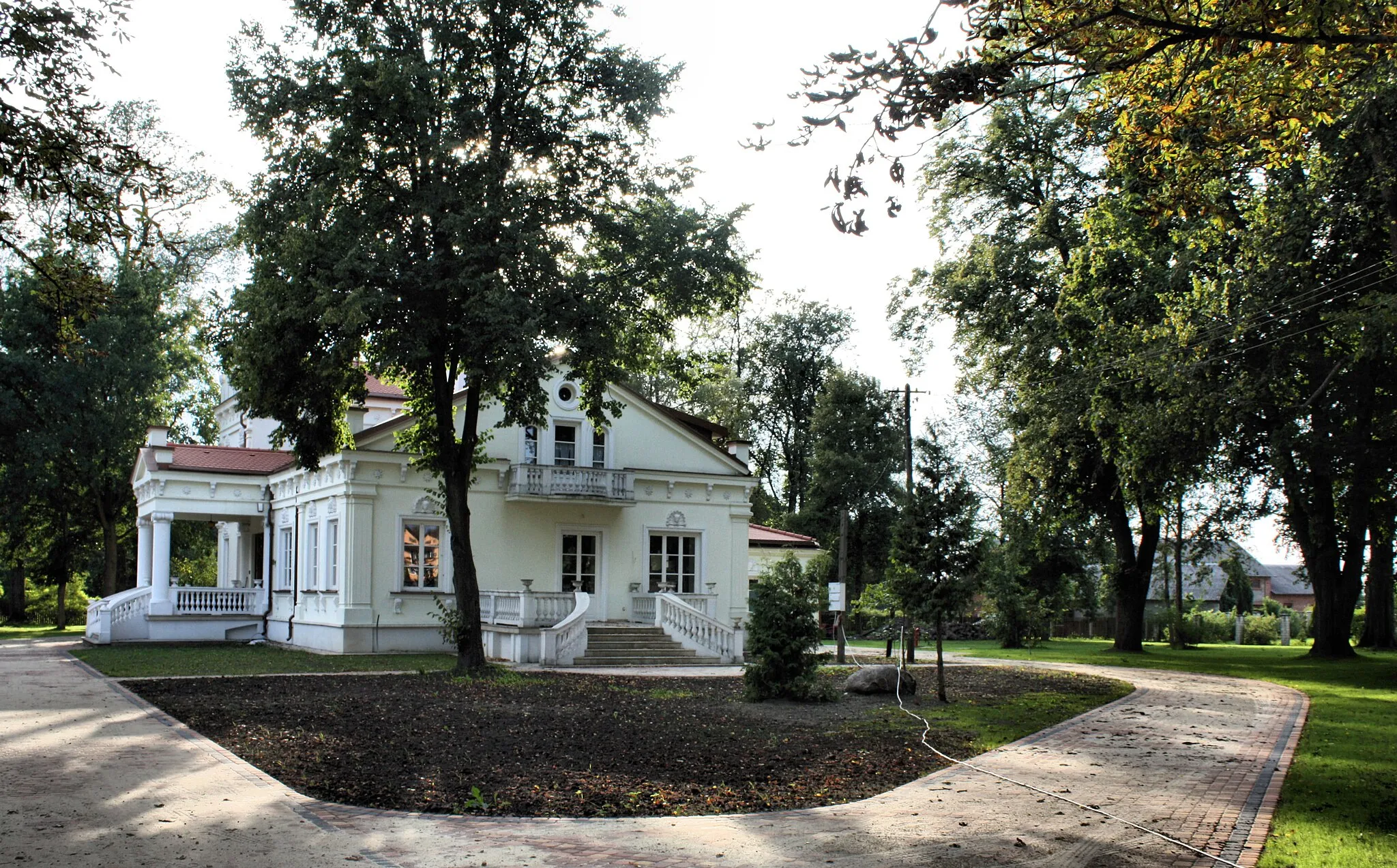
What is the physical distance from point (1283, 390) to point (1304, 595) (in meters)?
80.1

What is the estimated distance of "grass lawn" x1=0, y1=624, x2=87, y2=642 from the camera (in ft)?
121

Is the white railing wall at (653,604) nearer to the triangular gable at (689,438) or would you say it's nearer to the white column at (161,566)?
the triangular gable at (689,438)

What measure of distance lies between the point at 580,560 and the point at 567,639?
4803 millimetres

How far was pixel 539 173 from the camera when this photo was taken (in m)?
21.1

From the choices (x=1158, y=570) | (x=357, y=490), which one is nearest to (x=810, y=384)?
(x=1158, y=570)

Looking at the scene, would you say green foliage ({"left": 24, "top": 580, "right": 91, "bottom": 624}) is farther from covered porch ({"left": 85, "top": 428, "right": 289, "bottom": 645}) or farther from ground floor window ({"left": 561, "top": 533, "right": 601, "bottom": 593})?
ground floor window ({"left": 561, "top": 533, "right": 601, "bottom": 593})

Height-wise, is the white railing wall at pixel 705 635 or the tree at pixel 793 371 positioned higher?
the tree at pixel 793 371

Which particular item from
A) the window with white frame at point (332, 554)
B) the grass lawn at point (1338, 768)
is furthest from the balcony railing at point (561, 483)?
the grass lawn at point (1338, 768)

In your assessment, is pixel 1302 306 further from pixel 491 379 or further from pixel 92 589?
pixel 92 589

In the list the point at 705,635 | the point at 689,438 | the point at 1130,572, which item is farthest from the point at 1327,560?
the point at 689,438

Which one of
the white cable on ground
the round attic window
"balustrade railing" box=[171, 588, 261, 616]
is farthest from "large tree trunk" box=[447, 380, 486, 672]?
"balustrade railing" box=[171, 588, 261, 616]

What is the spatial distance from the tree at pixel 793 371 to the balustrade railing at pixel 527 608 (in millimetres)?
34293

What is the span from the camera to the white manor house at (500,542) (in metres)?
26.2

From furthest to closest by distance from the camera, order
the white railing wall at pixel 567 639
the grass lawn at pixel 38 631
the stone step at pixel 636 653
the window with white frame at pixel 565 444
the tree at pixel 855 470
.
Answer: the tree at pixel 855 470 → the grass lawn at pixel 38 631 → the window with white frame at pixel 565 444 → the stone step at pixel 636 653 → the white railing wall at pixel 567 639
